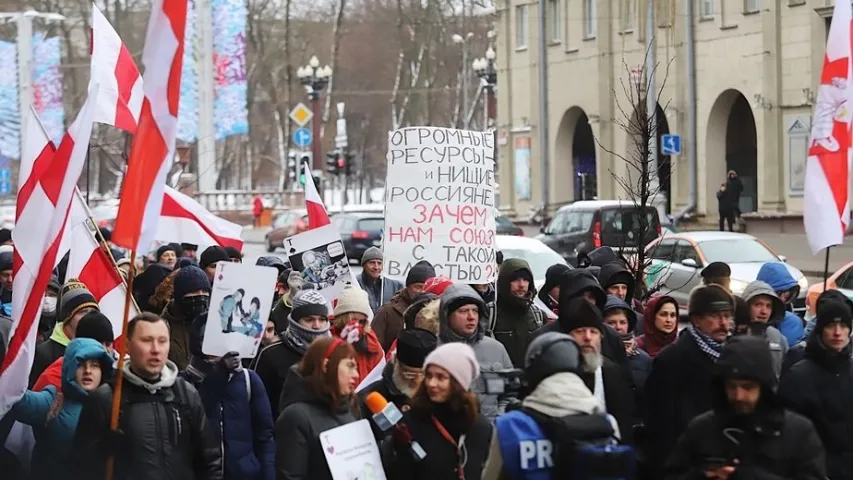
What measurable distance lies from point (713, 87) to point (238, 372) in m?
34.2

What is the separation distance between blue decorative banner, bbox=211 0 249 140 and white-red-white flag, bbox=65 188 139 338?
1346 inches

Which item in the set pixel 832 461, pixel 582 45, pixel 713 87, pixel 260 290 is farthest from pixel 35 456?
pixel 582 45

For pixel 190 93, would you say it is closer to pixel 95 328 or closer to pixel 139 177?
pixel 95 328

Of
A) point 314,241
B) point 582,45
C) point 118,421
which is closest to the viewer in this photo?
point 118,421

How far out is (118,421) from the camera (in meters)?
6.79

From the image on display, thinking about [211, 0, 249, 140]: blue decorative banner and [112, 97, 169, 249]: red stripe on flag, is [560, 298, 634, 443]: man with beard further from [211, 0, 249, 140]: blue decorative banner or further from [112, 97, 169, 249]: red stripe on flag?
[211, 0, 249, 140]: blue decorative banner

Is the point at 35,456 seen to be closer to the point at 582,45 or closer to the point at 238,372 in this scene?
the point at 238,372

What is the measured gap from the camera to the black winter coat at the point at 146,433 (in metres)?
6.79

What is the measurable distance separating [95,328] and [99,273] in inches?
111

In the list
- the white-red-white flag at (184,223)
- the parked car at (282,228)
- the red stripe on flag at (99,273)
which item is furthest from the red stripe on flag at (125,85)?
the parked car at (282,228)

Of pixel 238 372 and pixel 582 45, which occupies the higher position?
pixel 582 45

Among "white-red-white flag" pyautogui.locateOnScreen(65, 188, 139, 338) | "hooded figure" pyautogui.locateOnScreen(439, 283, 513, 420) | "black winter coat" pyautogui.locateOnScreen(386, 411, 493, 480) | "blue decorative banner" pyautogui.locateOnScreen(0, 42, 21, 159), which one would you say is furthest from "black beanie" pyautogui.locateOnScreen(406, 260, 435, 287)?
"blue decorative banner" pyautogui.locateOnScreen(0, 42, 21, 159)

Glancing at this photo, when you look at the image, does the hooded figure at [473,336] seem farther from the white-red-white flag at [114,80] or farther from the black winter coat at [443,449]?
the white-red-white flag at [114,80]

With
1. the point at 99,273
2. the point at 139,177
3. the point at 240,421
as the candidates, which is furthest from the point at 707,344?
the point at 99,273
